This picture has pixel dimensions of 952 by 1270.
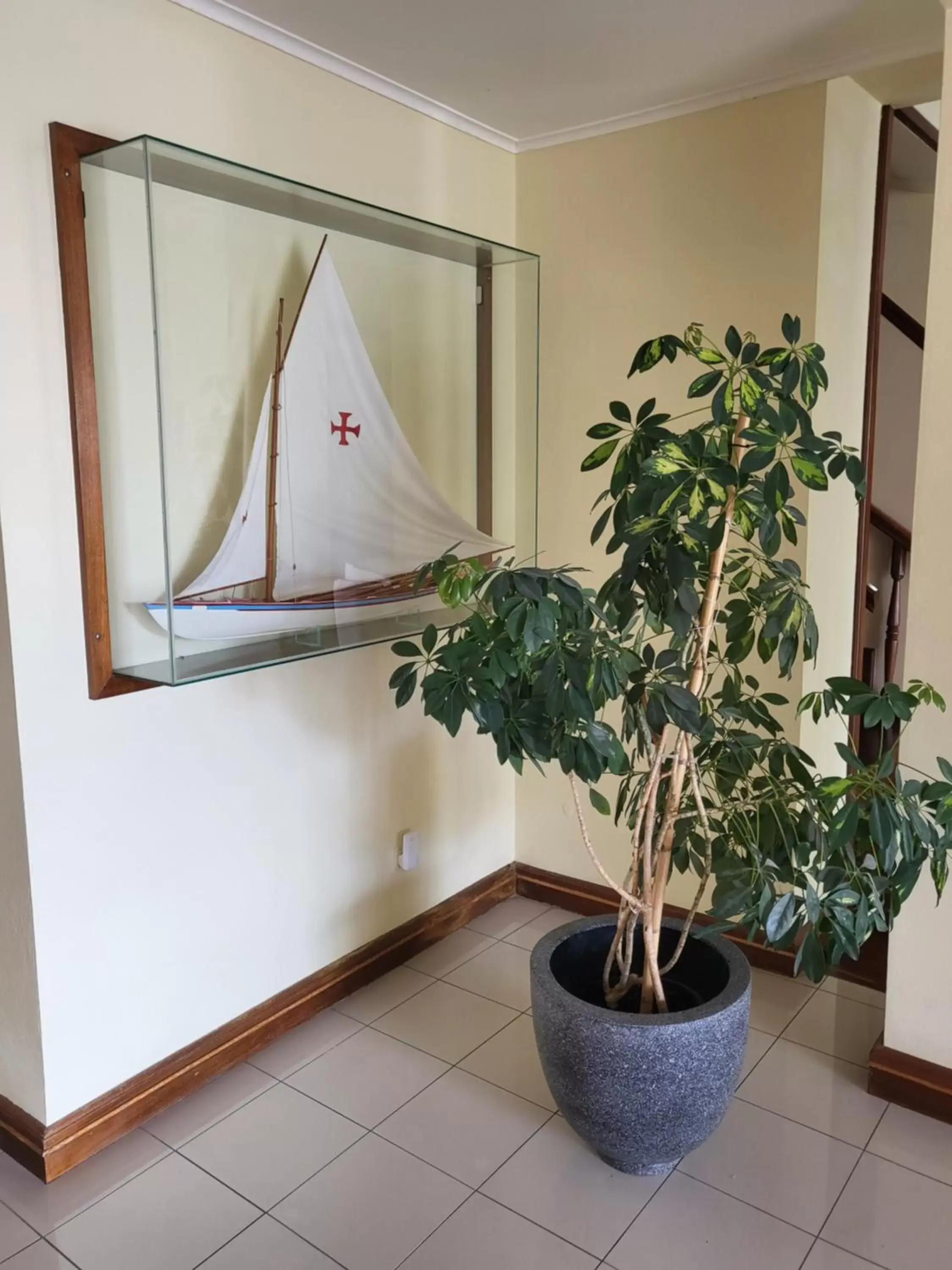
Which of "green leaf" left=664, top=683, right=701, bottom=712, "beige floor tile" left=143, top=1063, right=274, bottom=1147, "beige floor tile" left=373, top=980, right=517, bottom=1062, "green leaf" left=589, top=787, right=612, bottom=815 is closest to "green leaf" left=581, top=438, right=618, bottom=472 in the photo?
"green leaf" left=664, top=683, right=701, bottom=712

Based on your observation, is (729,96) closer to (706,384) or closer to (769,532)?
(706,384)

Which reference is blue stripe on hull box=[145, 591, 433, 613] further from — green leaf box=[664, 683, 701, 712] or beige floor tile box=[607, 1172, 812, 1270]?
beige floor tile box=[607, 1172, 812, 1270]

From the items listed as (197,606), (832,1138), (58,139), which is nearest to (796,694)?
(832,1138)

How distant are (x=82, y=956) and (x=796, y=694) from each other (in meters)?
1.73

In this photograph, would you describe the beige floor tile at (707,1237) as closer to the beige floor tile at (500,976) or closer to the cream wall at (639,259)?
the beige floor tile at (500,976)

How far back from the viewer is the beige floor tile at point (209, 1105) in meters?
1.99

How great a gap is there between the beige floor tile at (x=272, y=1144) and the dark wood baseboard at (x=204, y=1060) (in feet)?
0.43

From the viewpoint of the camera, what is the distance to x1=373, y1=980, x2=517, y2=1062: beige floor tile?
7.49ft

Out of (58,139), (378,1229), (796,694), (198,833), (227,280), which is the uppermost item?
(58,139)

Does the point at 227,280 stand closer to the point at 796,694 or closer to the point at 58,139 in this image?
Result: the point at 58,139

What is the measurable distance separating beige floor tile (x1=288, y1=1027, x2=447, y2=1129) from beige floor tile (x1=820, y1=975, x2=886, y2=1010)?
1.03m

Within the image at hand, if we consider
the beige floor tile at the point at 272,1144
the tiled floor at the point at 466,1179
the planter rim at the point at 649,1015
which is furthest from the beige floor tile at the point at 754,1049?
the beige floor tile at the point at 272,1144

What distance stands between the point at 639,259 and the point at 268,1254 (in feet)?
7.76

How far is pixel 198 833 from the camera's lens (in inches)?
82.1
